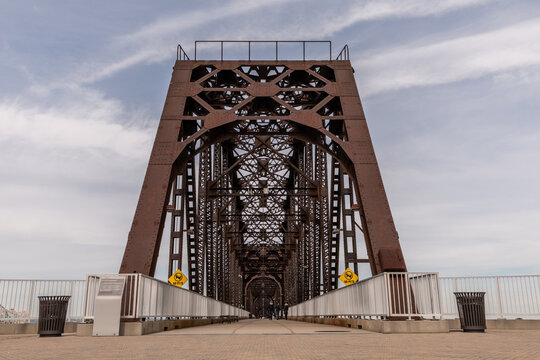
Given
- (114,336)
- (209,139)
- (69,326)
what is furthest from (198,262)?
(114,336)

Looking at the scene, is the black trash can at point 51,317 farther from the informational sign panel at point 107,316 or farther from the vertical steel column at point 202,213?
the vertical steel column at point 202,213

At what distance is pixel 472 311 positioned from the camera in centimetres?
1290

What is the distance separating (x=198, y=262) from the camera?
29578 mm

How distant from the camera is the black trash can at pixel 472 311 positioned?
12844 millimetres

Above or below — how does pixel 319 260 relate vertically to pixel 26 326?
above

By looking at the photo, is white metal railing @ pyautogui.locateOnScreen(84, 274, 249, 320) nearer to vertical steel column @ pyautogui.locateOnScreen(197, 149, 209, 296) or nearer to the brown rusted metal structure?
the brown rusted metal structure

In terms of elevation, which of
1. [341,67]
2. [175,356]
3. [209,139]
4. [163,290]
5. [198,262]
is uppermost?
[341,67]

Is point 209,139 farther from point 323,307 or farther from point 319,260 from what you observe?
point 319,260

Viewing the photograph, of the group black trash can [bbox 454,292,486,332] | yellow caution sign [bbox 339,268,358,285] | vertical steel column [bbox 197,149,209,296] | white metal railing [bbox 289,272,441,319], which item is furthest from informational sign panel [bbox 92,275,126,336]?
vertical steel column [bbox 197,149,209,296]

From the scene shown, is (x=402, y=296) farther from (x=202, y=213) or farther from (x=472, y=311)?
(x=202, y=213)

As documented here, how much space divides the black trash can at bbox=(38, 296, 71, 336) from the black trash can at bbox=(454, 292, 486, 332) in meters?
10.1

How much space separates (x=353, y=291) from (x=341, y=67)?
341 inches

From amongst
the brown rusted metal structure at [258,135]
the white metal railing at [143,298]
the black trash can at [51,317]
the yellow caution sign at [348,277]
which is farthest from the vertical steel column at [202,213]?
the black trash can at [51,317]

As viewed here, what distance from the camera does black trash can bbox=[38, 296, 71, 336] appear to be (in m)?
12.5
